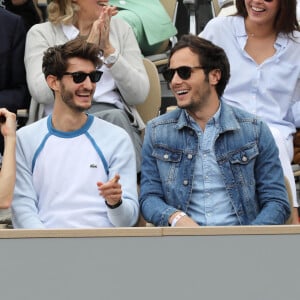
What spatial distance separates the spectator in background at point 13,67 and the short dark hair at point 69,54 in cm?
90

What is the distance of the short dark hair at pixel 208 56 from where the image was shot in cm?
558

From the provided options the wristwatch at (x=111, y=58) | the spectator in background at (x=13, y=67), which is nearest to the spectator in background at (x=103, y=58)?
the wristwatch at (x=111, y=58)

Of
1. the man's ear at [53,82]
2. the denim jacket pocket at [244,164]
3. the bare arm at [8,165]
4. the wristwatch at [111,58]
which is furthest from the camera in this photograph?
the wristwatch at [111,58]

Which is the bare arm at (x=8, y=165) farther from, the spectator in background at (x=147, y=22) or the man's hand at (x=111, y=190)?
the spectator in background at (x=147, y=22)

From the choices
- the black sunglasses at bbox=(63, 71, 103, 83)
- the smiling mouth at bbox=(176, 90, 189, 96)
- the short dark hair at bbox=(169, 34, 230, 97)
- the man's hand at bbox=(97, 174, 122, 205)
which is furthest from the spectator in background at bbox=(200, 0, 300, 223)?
the man's hand at bbox=(97, 174, 122, 205)

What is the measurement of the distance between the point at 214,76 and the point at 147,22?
1.88m

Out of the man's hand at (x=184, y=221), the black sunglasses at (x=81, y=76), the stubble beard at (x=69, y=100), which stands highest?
the black sunglasses at (x=81, y=76)

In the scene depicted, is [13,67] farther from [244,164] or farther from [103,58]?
[244,164]

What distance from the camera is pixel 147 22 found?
739cm

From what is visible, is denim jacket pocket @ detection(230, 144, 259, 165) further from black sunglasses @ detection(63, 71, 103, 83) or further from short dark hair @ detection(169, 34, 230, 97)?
black sunglasses @ detection(63, 71, 103, 83)

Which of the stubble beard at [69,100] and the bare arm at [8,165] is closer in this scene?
the bare arm at [8,165]

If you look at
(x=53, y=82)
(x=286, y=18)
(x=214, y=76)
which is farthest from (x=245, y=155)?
(x=286, y=18)

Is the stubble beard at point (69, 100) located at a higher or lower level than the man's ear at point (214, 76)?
lower

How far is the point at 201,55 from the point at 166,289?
1693 millimetres
